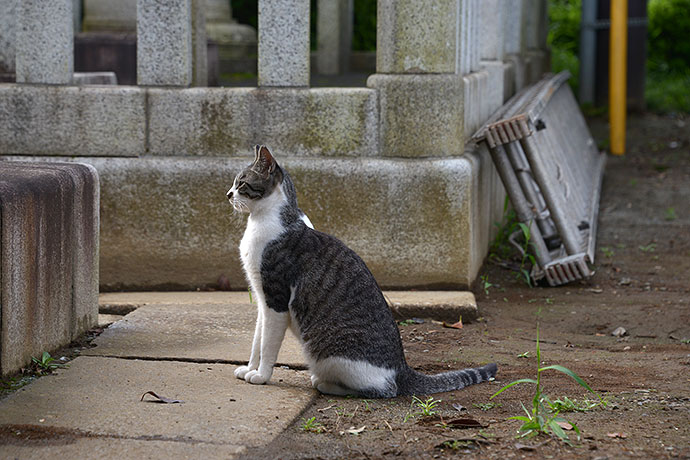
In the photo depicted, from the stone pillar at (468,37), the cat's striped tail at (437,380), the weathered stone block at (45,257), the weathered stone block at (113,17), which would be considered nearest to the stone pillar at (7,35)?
the weathered stone block at (45,257)

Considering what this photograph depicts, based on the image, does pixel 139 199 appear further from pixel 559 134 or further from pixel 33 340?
pixel 559 134

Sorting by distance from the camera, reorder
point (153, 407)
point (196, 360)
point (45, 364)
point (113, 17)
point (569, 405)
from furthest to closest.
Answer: point (113, 17), point (196, 360), point (45, 364), point (569, 405), point (153, 407)

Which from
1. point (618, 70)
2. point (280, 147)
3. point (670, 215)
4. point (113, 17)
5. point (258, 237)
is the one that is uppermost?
point (113, 17)

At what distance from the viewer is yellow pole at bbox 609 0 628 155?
439 inches

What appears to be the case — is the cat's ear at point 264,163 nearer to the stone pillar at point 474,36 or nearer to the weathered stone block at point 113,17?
the stone pillar at point 474,36

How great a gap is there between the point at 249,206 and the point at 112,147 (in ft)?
6.53

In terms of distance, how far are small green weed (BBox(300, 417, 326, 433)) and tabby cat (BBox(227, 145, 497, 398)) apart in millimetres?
350

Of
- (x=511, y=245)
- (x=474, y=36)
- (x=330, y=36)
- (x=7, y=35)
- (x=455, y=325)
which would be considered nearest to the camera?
(x=455, y=325)

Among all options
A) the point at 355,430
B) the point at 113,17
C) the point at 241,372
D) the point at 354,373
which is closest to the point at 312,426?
the point at 355,430

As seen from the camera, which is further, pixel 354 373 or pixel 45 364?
pixel 45 364

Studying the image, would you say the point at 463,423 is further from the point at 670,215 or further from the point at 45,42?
the point at 670,215

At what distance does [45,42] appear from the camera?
18.3 feet

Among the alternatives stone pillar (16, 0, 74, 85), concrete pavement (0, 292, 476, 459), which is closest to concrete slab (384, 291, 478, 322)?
concrete pavement (0, 292, 476, 459)

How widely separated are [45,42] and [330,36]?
641 cm
